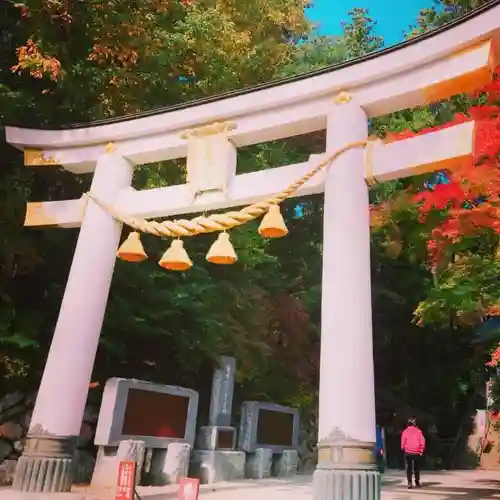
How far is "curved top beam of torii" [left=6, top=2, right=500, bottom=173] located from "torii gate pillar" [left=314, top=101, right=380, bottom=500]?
2.34 ft

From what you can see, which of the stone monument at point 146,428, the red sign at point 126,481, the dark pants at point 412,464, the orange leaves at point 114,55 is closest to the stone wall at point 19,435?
the stone monument at point 146,428

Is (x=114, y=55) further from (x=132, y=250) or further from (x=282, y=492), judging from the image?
(x=282, y=492)

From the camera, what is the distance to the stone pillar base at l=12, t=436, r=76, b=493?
737cm

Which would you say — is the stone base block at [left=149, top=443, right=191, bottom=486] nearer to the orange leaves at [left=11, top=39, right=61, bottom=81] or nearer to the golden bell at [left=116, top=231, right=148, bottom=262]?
the golden bell at [left=116, top=231, right=148, bottom=262]

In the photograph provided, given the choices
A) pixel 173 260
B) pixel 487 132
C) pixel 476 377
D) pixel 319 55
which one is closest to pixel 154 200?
pixel 173 260

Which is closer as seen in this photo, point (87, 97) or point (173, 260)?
point (173, 260)

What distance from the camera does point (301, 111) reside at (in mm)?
7988

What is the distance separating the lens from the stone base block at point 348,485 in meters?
5.94

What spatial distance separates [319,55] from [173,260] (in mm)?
15012

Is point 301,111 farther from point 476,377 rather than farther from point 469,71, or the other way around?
point 476,377

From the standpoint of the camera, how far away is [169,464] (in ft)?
33.4

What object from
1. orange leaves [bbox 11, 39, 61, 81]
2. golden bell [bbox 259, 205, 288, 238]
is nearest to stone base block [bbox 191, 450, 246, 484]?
golden bell [bbox 259, 205, 288, 238]

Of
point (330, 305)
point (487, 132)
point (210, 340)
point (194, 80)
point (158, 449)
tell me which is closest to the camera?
point (330, 305)

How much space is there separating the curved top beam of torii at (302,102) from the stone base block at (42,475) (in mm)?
4854
